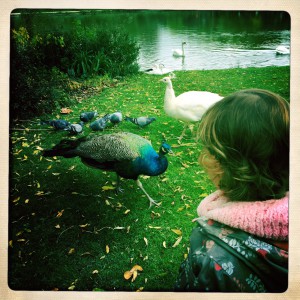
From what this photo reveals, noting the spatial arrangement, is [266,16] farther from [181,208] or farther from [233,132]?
[181,208]

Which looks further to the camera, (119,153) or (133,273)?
(119,153)

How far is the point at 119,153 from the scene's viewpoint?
2.11 m

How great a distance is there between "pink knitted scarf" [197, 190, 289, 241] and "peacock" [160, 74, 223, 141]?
2.59 ft

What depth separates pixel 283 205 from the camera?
131 centimetres

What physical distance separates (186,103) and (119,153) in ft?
1.65

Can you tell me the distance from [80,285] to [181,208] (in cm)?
73

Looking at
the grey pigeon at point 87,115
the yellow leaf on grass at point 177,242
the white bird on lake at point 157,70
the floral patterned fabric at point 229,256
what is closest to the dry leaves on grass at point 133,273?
the yellow leaf on grass at point 177,242

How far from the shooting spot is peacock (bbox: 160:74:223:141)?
2025mm

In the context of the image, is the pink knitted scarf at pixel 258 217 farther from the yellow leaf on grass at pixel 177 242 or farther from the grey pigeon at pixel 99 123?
the grey pigeon at pixel 99 123

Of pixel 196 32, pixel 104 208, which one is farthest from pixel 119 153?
pixel 196 32

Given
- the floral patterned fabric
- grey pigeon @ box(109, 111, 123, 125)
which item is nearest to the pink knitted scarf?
the floral patterned fabric

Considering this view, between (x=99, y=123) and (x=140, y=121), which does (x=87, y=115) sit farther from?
(x=140, y=121)

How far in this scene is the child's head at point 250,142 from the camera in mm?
1350

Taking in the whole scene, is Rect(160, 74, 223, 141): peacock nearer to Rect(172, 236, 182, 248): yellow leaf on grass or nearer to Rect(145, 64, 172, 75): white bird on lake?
Rect(145, 64, 172, 75): white bird on lake
